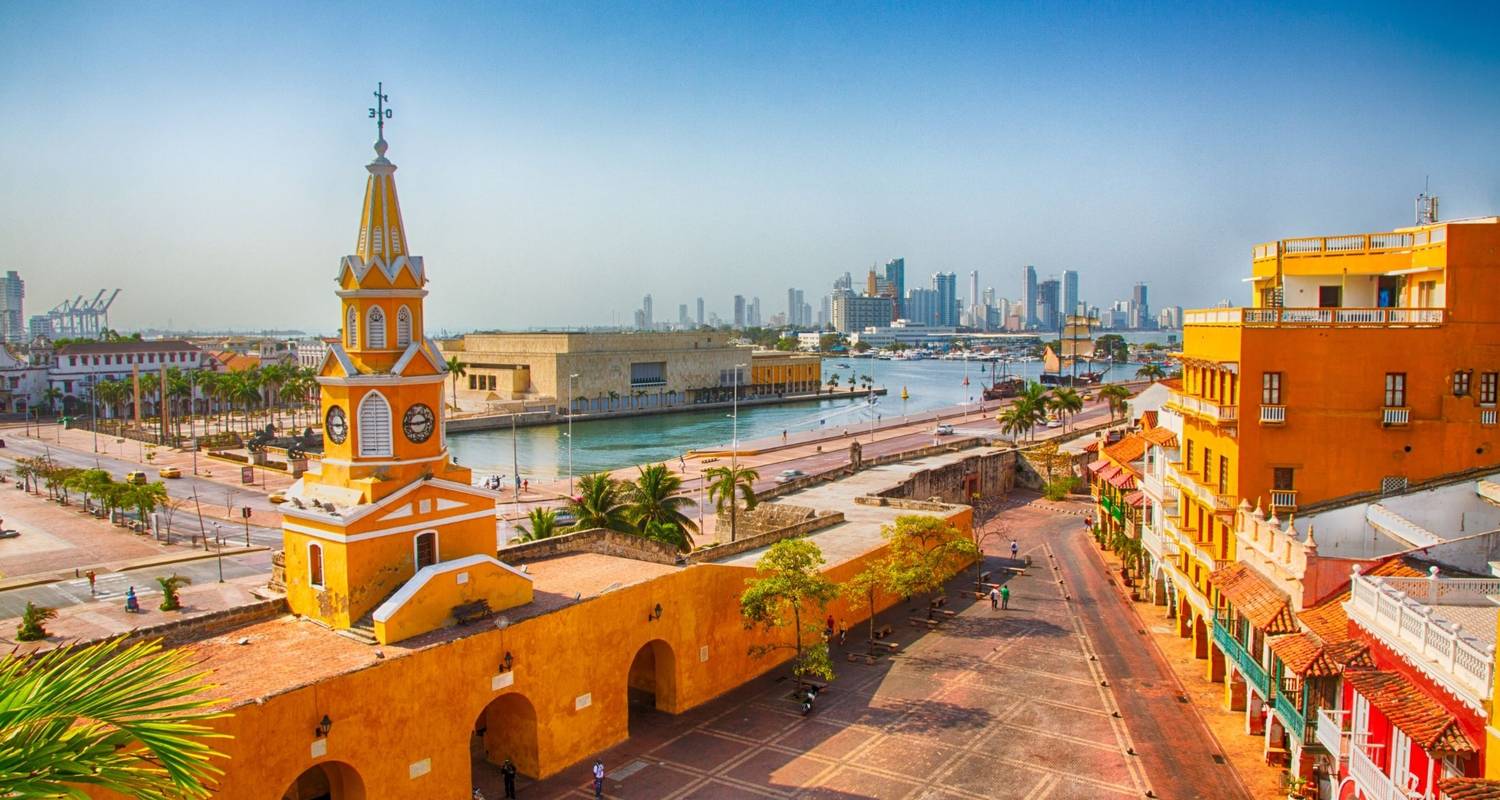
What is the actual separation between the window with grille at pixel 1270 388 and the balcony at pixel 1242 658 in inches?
252

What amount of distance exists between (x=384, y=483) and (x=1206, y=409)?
23.7 m

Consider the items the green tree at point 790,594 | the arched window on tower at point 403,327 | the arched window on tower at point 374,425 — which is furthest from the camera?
the green tree at point 790,594

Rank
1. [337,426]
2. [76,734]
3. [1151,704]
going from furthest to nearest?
[1151,704], [337,426], [76,734]

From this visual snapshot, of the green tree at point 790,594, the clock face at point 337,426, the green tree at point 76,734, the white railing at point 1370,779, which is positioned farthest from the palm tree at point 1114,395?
the green tree at point 76,734

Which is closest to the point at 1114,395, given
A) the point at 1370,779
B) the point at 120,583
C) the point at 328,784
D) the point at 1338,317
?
the point at 1338,317

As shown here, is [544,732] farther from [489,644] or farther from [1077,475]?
Answer: [1077,475]

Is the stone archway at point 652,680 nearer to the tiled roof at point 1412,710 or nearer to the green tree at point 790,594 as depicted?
the green tree at point 790,594

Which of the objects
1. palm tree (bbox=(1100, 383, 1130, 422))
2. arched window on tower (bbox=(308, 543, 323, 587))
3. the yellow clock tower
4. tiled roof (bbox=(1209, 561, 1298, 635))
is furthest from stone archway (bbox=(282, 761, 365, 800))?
palm tree (bbox=(1100, 383, 1130, 422))

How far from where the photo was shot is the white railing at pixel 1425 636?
15133 millimetres

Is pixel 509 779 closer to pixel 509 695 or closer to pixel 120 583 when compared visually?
pixel 509 695

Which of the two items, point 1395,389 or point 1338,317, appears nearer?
point 1395,389

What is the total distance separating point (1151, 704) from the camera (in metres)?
28.7

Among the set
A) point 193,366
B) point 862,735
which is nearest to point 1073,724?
point 862,735

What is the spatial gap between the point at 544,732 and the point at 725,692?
720cm
